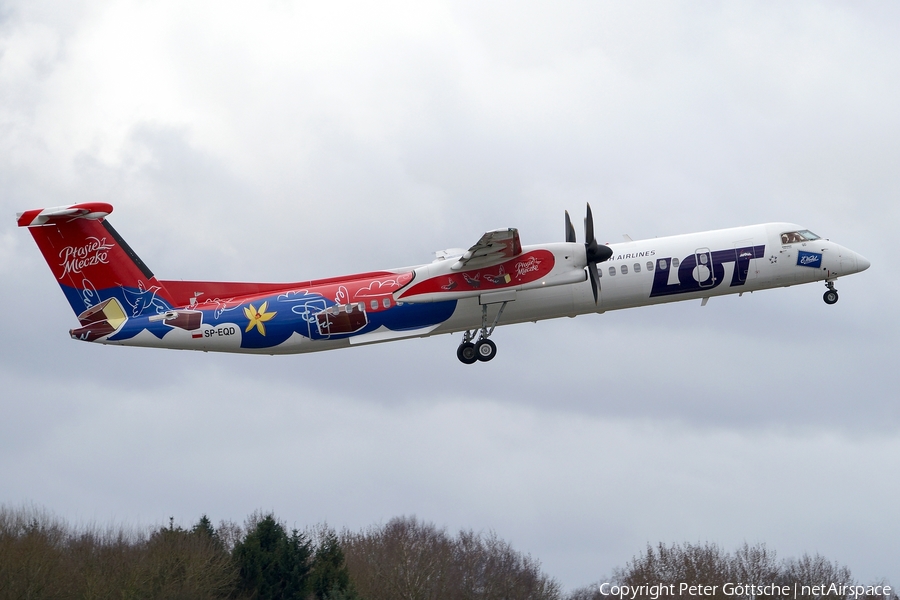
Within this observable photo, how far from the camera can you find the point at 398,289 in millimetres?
39719

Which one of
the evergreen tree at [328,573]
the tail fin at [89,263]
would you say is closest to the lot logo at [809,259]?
the tail fin at [89,263]

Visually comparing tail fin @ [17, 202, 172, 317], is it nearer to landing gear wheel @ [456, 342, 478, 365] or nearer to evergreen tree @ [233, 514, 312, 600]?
landing gear wheel @ [456, 342, 478, 365]

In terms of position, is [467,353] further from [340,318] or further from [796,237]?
[796,237]

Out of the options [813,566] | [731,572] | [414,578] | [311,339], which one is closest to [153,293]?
[311,339]

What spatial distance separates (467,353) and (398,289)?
3066 mm

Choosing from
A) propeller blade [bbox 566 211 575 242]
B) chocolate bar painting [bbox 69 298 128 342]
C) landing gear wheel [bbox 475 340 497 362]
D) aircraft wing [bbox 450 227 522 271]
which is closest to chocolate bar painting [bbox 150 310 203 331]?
chocolate bar painting [bbox 69 298 128 342]

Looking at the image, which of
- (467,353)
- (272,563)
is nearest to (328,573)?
(272,563)

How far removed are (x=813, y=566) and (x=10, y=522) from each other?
40116 mm

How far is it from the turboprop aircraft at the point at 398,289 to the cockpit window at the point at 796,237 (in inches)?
2.8

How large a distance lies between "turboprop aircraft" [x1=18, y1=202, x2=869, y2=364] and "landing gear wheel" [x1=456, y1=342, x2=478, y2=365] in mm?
44

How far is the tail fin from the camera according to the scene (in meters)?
39.9

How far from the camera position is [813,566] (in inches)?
2680

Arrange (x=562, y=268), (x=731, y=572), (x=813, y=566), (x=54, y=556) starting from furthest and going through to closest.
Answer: (x=813, y=566), (x=731, y=572), (x=54, y=556), (x=562, y=268)

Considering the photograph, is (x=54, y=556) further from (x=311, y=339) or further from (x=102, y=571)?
(x=311, y=339)
